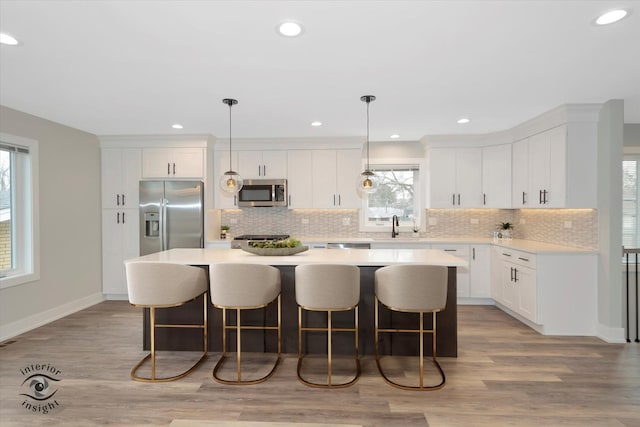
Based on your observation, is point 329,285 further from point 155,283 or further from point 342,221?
point 342,221

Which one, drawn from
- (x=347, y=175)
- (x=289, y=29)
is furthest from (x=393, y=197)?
(x=289, y=29)

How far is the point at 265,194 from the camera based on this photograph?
5.20 metres

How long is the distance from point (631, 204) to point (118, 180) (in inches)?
295

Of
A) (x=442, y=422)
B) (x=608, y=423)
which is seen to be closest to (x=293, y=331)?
(x=442, y=422)

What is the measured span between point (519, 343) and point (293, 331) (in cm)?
236

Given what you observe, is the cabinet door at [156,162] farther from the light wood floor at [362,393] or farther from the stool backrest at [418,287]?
the stool backrest at [418,287]

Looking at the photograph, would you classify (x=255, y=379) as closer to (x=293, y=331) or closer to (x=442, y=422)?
(x=293, y=331)

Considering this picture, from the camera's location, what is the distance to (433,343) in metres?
3.04

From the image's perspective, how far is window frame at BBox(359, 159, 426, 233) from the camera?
18.1 feet

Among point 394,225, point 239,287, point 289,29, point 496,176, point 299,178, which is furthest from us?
point 394,225

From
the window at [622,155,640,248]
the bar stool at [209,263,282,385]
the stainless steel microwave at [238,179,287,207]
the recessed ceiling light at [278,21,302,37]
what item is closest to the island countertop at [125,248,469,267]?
the bar stool at [209,263,282,385]

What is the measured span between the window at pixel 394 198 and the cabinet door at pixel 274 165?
4.85 ft

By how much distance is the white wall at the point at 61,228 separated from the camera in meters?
3.84

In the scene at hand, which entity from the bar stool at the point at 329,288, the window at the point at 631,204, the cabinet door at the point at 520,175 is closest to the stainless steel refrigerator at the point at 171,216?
the bar stool at the point at 329,288
